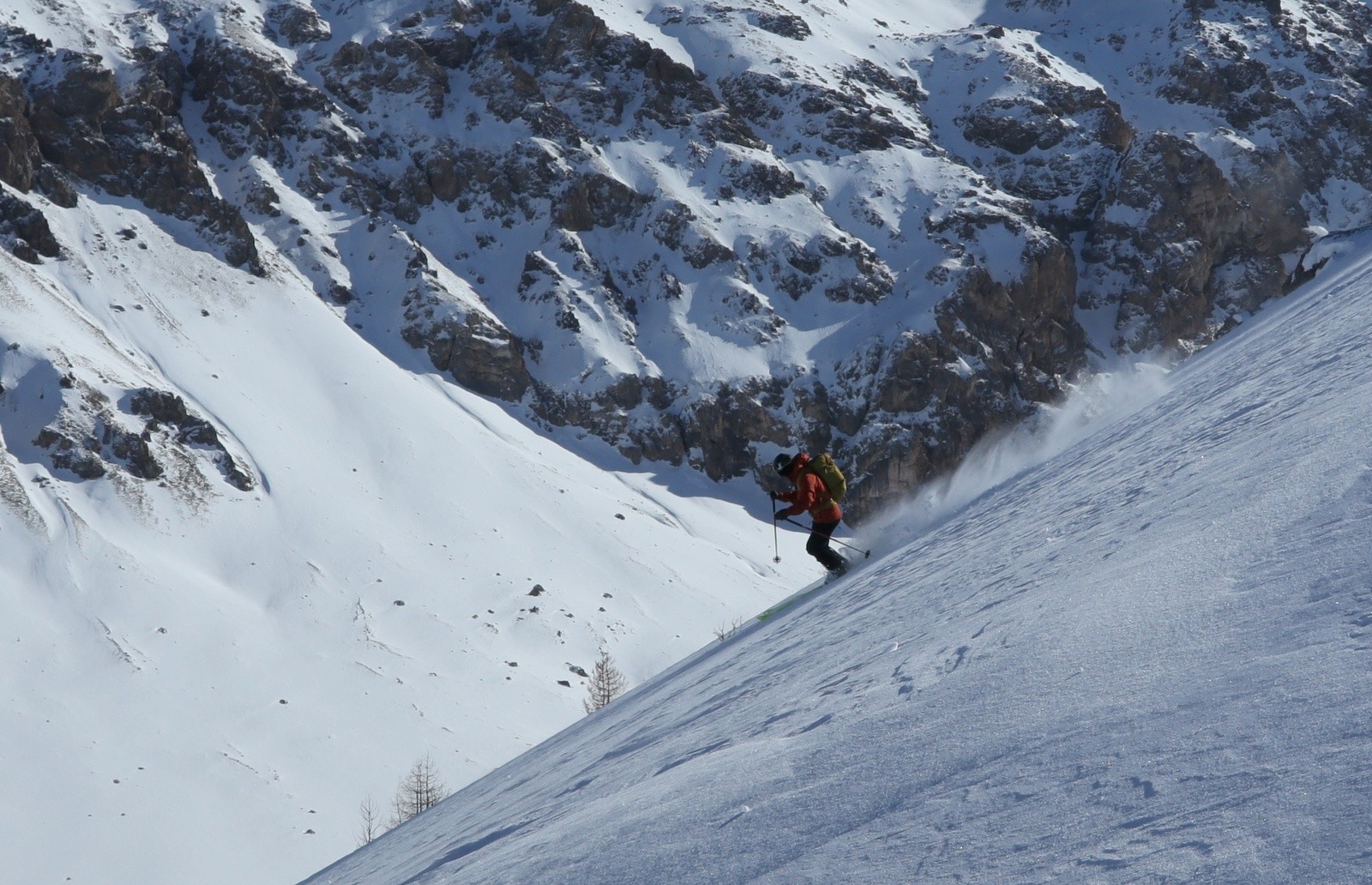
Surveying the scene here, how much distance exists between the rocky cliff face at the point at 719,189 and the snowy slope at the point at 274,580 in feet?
27.5

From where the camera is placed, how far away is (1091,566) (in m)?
6.29

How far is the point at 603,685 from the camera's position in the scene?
171 ft

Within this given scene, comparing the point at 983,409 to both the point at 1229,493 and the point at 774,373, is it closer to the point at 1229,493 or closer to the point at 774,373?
the point at 774,373

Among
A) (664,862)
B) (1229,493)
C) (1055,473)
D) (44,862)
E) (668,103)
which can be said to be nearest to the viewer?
(664,862)

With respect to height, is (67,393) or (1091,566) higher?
(1091,566)

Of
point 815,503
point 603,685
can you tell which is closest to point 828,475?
point 815,503

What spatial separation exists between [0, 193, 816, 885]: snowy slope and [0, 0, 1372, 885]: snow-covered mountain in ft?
0.74

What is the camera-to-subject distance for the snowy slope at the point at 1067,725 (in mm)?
3219

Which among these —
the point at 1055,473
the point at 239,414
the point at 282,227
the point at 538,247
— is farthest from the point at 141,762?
the point at 538,247

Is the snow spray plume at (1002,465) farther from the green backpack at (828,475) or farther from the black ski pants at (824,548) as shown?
the green backpack at (828,475)

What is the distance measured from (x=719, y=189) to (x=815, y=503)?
9102cm

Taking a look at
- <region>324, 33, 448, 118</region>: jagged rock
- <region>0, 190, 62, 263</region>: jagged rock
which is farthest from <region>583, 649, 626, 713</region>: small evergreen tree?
<region>324, 33, 448, 118</region>: jagged rock

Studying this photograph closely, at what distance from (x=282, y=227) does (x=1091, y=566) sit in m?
90.6

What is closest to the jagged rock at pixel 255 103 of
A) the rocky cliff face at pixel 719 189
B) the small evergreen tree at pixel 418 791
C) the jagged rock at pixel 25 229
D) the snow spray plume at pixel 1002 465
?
the rocky cliff face at pixel 719 189
